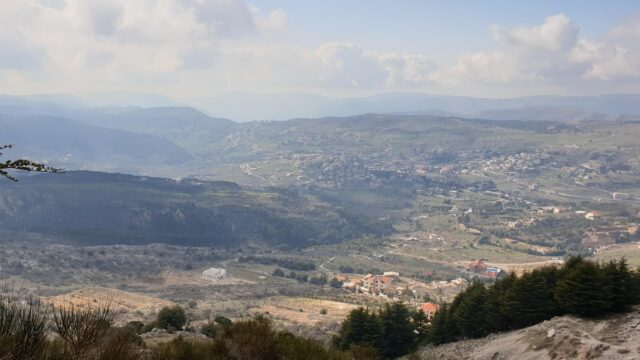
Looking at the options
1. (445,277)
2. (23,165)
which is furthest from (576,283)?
(445,277)

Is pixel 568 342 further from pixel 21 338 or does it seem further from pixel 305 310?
pixel 305 310

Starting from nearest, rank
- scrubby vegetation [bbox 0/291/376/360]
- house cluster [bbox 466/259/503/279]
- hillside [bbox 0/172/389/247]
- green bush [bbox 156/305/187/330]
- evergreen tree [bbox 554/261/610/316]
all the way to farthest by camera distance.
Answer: scrubby vegetation [bbox 0/291/376/360], evergreen tree [bbox 554/261/610/316], green bush [bbox 156/305/187/330], house cluster [bbox 466/259/503/279], hillside [bbox 0/172/389/247]

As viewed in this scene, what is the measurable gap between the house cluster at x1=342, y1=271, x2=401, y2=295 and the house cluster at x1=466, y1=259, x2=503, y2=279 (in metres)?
23.8

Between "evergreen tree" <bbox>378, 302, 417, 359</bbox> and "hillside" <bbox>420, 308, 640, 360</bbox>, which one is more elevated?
"hillside" <bbox>420, 308, 640, 360</bbox>

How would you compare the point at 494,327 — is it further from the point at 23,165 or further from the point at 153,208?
the point at 153,208

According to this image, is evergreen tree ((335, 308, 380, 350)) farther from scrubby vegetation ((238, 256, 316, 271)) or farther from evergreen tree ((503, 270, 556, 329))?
scrubby vegetation ((238, 256, 316, 271))

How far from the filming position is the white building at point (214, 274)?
377ft

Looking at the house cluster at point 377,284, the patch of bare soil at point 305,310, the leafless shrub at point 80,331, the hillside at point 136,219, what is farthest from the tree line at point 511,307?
the hillside at point 136,219

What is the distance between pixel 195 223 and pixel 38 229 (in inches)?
1905

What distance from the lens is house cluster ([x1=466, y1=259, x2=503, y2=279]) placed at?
13230cm

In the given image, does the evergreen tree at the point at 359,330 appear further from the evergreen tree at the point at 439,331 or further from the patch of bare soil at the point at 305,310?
the patch of bare soil at the point at 305,310

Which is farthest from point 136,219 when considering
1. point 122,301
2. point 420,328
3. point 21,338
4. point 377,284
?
point 21,338

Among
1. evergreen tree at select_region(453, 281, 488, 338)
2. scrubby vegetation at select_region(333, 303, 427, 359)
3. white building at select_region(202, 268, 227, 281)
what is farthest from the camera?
white building at select_region(202, 268, 227, 281)

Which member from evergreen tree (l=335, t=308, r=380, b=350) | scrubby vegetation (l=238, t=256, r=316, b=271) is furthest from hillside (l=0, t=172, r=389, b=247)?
evergreen tree (l=335, t=308, r=380, b=350)
